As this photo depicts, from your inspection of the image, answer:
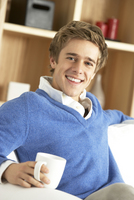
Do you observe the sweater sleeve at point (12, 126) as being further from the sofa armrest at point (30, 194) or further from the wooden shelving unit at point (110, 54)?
the wooden shelving unit at point (110, 54)

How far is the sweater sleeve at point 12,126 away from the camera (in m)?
0.97

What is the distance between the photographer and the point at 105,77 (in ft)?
8.82

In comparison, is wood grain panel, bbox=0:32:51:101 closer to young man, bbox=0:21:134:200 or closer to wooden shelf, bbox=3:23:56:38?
wooden shelf, bbox=3:23:56:38

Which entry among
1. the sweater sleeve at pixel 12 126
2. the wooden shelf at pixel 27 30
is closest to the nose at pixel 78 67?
the sweater sleeve at pixel 12 126

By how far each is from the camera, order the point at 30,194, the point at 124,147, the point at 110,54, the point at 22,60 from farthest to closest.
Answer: the point at 110,54
the point at 22,60
the point at 124,147
the point at 30,194

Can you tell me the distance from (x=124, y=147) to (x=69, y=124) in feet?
1.36

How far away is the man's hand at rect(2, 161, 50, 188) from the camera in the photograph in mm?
813

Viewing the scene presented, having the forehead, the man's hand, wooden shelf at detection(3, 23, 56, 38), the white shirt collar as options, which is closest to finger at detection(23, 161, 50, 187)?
the man's hand

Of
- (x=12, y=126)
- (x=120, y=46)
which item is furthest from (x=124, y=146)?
(x=120, y=46)

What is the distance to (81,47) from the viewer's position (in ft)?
4.00

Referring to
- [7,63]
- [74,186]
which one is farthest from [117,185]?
[7,63]

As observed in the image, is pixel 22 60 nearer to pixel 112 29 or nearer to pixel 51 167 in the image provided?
pixel 112 29

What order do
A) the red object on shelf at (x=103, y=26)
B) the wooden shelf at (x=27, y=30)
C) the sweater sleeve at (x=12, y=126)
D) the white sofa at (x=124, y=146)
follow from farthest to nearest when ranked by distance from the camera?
the red object on shelf at (x=103, y=26) < the wooden shelf at (x=27, y=30) < the white sofa at (x=124, y=146) < the sweater sleeve at (x=12, y=126)

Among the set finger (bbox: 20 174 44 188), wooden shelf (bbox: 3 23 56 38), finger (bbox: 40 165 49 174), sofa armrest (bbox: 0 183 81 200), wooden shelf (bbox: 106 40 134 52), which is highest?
wooden shelf (bbox: 3 23 56 38)
